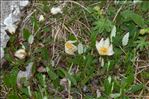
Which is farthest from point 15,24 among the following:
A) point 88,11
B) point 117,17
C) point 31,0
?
point 117,17

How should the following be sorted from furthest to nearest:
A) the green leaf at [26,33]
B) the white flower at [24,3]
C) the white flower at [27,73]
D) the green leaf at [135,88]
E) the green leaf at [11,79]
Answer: the white flower at [24,3] < the green leaf at [26,33] < the white flower at [27,73] < the green leaf at [11,79] < the green leaf at [135,88]

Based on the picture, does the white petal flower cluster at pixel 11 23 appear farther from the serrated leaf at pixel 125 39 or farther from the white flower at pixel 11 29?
the serrated leaf at pixel 125 39

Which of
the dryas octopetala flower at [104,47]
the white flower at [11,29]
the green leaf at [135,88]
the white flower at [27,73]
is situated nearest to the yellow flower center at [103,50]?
the dryas octopetala flower at [104,47]

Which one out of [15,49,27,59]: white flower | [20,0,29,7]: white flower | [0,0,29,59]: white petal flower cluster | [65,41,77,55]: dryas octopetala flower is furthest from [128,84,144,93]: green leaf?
[20,0,29,7]: white flower

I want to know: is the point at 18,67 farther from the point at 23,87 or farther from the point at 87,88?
the point at 87,88

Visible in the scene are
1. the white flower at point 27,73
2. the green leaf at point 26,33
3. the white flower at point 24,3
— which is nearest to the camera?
the white flower at point 27,73

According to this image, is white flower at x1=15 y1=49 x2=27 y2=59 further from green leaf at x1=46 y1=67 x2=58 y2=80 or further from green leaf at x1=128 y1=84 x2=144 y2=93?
green leaf at x1=128 y1=84 x2=144 y2=93

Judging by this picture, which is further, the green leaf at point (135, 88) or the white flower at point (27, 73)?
the white flower at point (27, 73)

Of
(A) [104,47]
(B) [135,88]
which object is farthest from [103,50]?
(B) [135,88]

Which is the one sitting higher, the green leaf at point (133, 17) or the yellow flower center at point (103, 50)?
the green leaf at point (133, 17)
